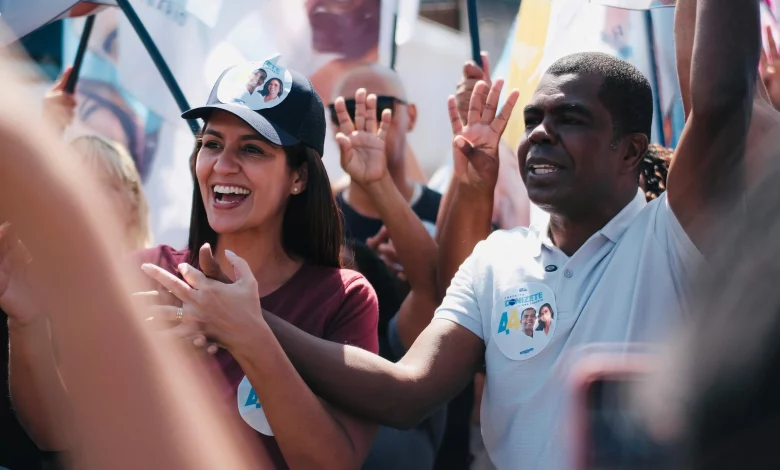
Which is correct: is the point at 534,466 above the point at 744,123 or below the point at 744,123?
below

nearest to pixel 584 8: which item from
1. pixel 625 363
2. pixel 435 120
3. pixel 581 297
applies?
pixel 435 120

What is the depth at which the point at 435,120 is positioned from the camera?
3537 mm

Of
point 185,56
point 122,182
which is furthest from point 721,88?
point 185,56

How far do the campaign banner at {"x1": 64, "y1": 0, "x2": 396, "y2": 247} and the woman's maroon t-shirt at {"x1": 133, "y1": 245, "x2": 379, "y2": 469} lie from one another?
139 cm

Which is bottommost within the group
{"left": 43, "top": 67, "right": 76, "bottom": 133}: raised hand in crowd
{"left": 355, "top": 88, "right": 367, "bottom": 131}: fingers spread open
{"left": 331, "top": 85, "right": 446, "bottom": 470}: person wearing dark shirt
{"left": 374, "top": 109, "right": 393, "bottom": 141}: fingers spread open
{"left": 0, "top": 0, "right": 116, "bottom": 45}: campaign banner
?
{"left": 331, "top": 85, "right": 446, "bottom": 470}: person wearing dark shirt

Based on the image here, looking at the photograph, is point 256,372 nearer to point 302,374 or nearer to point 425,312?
point 302,374

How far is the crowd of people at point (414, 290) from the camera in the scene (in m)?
1.06

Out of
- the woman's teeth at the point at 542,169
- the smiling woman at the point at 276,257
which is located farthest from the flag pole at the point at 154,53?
the woman's teeth at the point at 542,169

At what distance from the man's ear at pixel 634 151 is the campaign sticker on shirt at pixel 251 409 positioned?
101cm

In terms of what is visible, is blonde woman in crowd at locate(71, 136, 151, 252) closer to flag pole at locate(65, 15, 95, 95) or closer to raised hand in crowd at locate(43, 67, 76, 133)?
raised hand in crowd at locate(43, 67, 76, 133)

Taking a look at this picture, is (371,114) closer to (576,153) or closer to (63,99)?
(576,153)

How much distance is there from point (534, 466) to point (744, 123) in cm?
79

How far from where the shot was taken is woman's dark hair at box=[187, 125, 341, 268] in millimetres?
2271

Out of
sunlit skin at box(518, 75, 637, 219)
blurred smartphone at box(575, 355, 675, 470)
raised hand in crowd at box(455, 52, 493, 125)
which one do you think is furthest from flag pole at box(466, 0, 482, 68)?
blurred smartphone at box(575, 355, 675, 470)
